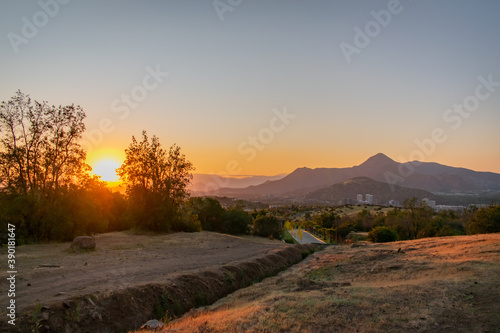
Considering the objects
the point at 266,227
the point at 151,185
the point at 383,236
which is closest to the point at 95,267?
the point at 151,185

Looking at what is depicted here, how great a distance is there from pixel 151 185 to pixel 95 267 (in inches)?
847

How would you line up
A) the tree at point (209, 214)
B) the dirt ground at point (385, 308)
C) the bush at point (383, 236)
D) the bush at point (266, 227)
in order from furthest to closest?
the bush at point (266, 227) → the tree at point (209, 214) → the bush at point (383, 236) → the dirt ground at point (385, 308)

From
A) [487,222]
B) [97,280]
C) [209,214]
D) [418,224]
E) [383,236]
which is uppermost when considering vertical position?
[209,214]

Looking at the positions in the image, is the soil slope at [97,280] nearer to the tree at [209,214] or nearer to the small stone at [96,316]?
the small stone at [96,316]

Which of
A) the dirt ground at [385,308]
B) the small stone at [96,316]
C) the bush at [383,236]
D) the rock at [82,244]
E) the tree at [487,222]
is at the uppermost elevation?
the rock at [82,244]

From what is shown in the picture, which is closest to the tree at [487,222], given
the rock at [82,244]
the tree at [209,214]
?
the tree at [209,214]

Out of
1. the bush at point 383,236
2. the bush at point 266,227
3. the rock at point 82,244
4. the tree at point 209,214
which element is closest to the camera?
the rock at point 82,244

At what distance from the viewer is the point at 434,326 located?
833 cm

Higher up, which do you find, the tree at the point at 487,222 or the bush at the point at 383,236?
the tree at the point at 487,222

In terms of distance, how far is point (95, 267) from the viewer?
1612 centimetres

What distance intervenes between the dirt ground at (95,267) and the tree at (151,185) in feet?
34.0

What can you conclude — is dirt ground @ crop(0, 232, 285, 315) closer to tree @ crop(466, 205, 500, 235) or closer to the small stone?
the small stone

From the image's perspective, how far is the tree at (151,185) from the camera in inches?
1433

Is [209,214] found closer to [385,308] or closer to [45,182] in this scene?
[45,182]
